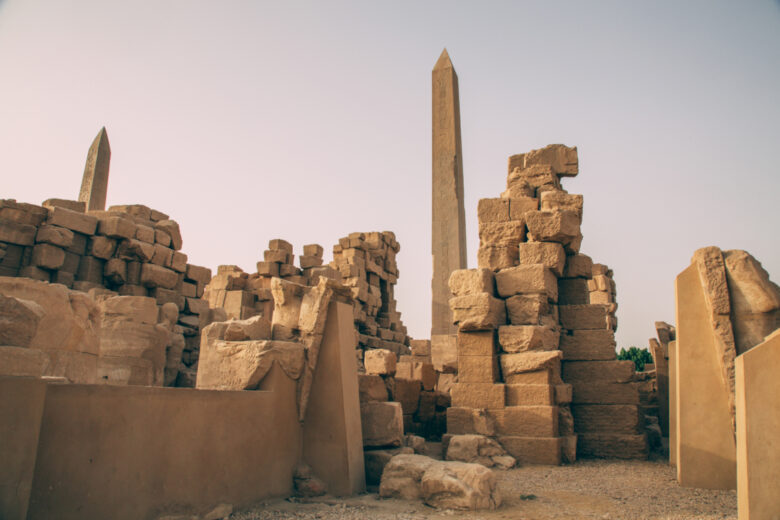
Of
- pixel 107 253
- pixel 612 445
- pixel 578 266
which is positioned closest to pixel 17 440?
pixel 612 445

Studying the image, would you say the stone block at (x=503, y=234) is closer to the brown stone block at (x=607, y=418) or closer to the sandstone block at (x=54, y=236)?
the brown stone block at (x=607, y=418)

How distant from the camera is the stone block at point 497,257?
Answer: 8.73 meters

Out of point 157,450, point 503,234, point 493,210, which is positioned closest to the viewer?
point 157,450

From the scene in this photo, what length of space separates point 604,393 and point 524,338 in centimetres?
150

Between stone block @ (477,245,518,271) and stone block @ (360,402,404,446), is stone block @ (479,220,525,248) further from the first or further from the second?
stone block @ (360,402,404,446)

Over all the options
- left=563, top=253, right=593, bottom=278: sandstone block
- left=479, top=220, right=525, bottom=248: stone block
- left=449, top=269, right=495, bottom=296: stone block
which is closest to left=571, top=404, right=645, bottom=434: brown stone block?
left=563, top=253, right=593, bottom=278: sandstone block

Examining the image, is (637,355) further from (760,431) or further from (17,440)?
(17,440)

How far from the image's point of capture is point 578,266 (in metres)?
8.97

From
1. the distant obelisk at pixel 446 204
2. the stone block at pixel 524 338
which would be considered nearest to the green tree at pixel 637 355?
the distant obelisk at pixel 446 204

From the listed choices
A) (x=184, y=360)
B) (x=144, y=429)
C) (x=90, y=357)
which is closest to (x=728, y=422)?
(x=144, y=429)

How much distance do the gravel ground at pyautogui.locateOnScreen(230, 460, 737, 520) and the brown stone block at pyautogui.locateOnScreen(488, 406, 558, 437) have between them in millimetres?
999

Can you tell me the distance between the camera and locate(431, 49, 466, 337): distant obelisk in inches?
577

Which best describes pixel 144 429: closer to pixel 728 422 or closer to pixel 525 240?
pixel 728 422

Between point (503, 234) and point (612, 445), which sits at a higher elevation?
point (503, 234)
